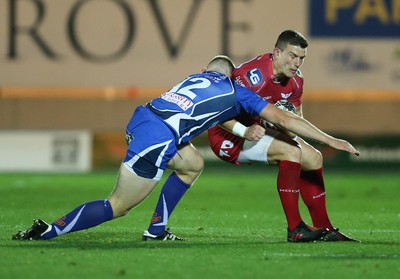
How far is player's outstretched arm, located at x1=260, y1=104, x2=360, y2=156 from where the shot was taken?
801 cm

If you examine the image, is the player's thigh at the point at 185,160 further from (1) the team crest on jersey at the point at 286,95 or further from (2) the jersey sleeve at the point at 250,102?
(1) the team crest on jersey at the point at 286,95

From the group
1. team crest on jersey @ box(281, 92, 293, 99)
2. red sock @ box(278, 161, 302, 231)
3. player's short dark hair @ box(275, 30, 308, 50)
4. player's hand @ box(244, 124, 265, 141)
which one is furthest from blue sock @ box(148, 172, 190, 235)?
player's short dark hair @ box(275, 30, 308, 50)

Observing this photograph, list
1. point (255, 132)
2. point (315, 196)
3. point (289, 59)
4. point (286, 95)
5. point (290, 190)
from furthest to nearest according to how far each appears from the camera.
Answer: point (286, 95), point (315, 196), point (289, 59), point (290, 190), point (255, 132)

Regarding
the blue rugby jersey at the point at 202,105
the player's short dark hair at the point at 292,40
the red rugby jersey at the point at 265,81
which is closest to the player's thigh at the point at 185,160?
the blue rugby jersey at the point at 202,105

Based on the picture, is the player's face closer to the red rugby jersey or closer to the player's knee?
the red rugby jersey

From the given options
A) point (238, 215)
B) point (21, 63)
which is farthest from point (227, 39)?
point (238, 215)

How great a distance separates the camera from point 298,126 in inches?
318

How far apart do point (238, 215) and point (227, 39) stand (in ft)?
34.4

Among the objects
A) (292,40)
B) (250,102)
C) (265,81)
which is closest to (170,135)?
(250,102)

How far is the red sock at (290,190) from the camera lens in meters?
8.46

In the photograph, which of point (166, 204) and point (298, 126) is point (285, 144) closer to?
point (298, 126)

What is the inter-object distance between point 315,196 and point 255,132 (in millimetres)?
981

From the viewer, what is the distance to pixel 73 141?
19422mm

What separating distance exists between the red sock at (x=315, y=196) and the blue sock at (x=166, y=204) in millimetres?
1102
